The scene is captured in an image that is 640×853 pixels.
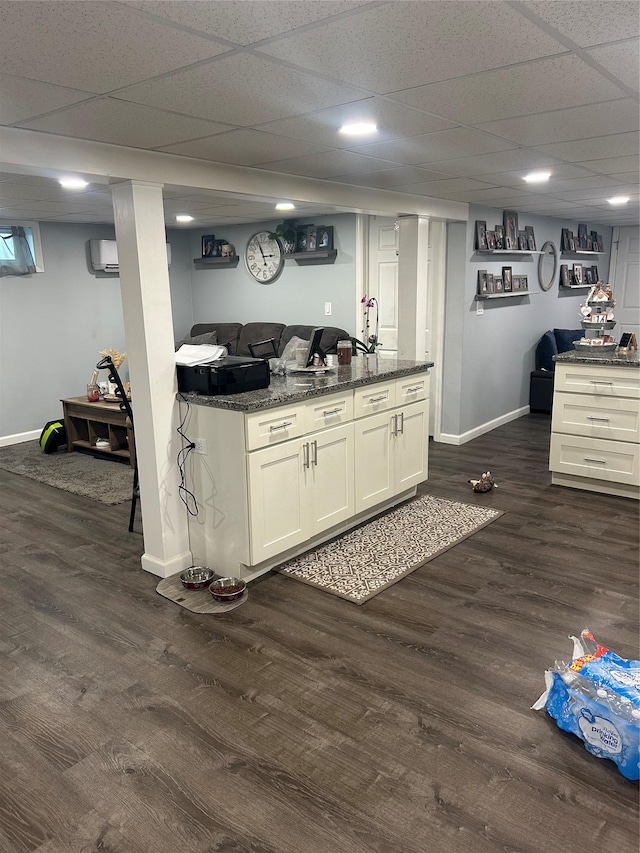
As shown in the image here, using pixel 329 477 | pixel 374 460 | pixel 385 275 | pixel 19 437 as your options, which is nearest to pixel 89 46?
pixel 329 477

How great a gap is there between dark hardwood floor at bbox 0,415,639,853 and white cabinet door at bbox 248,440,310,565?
0.25m

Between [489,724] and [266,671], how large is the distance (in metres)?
0.91

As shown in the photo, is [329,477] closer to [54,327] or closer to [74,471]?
[74,471]

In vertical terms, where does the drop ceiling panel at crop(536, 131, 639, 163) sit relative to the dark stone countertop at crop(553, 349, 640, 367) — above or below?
above

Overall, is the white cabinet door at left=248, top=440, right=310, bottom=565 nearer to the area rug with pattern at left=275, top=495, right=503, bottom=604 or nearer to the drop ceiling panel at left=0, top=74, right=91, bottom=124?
the area rug with pattern at left=275, top=495, right=503, bottom=604

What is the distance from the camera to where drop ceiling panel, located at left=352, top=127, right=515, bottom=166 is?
2.87 metres

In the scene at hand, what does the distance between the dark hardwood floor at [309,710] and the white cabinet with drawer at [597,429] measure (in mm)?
876

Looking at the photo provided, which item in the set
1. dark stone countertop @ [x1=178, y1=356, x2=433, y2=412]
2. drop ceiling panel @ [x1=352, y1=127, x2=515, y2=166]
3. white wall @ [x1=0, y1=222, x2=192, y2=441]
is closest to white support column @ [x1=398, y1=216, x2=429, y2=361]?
dark stone countertop @ [x1=178, y1=356, x2=433, y2=412]

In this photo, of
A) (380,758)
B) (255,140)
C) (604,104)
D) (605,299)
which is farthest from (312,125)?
(605,299)

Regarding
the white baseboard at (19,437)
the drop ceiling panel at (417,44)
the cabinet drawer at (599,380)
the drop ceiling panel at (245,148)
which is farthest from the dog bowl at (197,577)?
the white baseboard at (19,437)

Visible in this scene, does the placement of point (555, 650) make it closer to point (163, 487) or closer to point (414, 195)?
point (163, 487)

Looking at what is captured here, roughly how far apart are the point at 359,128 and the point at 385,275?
3.54 m

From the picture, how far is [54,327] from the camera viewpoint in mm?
6449

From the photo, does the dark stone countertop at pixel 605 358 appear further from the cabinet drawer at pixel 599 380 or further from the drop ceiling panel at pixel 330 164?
the drop ceiling panel at pixel 330 164
